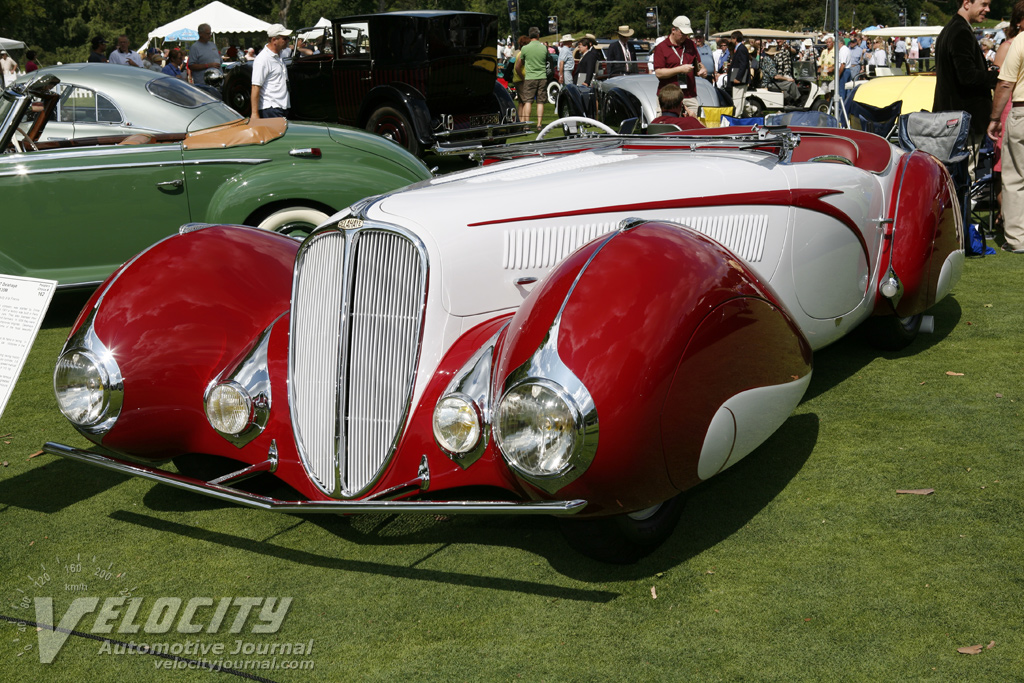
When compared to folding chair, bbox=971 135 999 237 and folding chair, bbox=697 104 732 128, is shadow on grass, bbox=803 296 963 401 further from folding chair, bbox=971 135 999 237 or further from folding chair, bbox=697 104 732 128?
folding chair, bbox=697 104 732 128

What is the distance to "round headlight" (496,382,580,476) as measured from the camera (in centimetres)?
241

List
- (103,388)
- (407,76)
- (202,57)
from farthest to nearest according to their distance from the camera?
(202,57)
(407,76)
(103,388)

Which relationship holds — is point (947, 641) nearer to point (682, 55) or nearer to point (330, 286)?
point (330, 286)

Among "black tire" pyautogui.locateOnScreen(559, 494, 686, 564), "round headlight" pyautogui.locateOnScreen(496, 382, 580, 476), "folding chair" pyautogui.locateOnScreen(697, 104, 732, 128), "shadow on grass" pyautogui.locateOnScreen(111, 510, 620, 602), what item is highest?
"folding chair" pyautogui.locateOnScreen(697, 104, 732, 128)

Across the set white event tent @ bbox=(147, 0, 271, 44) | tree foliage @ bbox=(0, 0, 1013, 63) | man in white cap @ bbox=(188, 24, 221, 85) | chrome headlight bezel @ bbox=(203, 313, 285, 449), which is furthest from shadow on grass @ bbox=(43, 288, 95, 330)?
tree foliage @ bbox=(0, 0, 1013, 63)

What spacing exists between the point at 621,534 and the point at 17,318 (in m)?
2.46

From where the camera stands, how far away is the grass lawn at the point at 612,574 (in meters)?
2.52

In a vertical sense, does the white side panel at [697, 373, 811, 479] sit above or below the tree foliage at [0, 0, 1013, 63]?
below

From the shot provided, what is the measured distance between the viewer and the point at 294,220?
6016 millimetres

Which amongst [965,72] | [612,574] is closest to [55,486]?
[612,574]

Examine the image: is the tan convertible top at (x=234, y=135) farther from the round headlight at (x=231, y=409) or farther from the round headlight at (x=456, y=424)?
the round headlight at (x=456, y=424)

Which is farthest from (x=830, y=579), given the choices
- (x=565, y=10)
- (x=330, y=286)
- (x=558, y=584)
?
(x=565, y=10)

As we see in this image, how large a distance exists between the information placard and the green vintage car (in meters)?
2.50

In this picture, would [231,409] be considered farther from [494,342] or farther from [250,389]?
[494,342]
